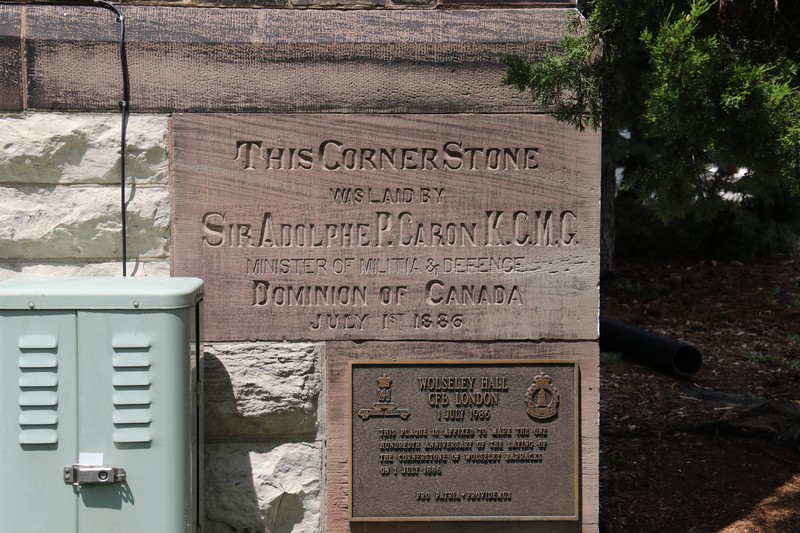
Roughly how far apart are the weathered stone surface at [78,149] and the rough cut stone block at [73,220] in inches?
2.4

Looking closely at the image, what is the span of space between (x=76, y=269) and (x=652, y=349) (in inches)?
209

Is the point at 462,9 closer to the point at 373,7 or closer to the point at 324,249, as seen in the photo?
the point at 373,7

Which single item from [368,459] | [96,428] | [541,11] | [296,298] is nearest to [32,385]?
[96,428]

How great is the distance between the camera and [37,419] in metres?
3.34

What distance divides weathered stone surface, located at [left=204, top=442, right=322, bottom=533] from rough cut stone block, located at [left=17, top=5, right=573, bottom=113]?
1674mm

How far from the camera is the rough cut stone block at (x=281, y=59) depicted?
4000 mm

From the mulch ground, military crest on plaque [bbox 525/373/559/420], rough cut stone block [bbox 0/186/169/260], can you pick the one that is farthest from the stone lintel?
the mulch ground

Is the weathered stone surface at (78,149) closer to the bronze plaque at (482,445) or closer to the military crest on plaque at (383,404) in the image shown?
the military crest on plaque at (383,404)

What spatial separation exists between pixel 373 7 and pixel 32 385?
2346mm

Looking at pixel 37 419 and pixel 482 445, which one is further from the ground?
pixel 37 419

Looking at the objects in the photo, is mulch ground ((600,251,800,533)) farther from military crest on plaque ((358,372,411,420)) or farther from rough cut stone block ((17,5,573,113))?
rough cut stone block ((17,5,573,113))

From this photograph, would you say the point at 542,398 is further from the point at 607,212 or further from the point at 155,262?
the point at 607,212

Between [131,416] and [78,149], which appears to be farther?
[78,149]

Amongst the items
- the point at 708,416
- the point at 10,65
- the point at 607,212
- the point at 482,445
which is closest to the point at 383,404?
the point at 482,445
